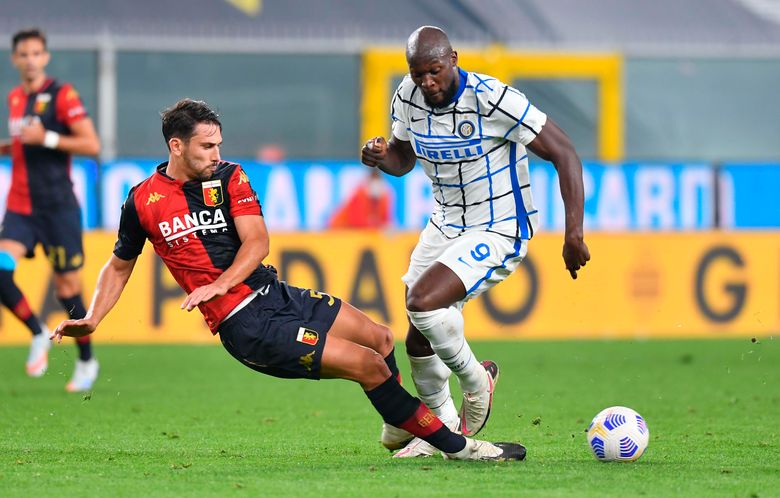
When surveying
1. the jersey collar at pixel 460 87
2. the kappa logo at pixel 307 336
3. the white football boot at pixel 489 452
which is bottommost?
the white football boot at pixel 489 452

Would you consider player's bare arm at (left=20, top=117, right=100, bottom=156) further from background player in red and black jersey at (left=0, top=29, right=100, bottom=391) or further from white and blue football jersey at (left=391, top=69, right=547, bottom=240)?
white and blue football jersey at (left=391, top=69, right=547, bottom=240)

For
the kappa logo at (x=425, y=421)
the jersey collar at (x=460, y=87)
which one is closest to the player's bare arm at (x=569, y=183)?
the jersey collar at (x=460, y=87)

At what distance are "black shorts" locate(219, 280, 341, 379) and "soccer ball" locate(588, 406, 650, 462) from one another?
1.38 m

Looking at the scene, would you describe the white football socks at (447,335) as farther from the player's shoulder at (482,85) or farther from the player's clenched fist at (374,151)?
the player's shoulder at (482,85)

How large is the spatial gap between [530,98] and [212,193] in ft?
47.9

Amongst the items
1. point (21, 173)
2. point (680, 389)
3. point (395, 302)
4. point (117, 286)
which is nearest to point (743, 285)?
point (395, 302)

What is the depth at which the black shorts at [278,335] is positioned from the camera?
6555 mm

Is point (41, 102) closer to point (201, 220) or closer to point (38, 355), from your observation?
point (38, 355)

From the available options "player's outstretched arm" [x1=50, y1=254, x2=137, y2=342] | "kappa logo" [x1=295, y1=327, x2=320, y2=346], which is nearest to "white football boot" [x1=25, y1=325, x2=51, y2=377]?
"player's outstretched arm" [x1=50, y1=254, x2=137, y2=342]

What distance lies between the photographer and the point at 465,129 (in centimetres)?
713

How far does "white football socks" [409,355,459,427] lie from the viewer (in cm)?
734

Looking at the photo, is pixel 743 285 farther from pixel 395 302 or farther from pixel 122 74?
pixel 122 74

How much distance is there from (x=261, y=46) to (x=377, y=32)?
172cm

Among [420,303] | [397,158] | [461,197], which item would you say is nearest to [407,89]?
[397,158]
